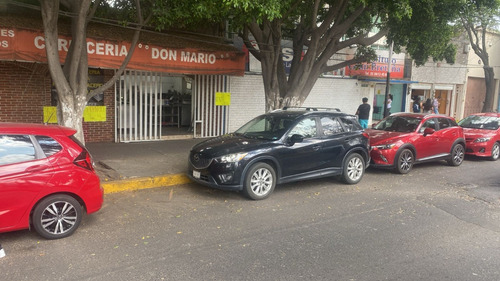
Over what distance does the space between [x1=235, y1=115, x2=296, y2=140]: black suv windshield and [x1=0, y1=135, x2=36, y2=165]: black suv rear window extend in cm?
394

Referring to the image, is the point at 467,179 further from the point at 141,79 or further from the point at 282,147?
the point at 141,79

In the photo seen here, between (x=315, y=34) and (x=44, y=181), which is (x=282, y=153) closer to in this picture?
(x=44, y=181)

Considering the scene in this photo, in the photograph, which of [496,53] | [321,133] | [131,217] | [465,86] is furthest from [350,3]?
[496,53]

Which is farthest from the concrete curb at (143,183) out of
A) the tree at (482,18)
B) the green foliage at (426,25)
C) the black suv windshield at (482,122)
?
the black suv windshield at (482,122)

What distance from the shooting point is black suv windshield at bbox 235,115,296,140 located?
7.46 meters

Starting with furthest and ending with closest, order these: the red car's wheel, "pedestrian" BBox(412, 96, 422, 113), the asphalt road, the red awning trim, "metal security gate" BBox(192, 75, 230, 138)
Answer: "pedestrian" BBox(412, 96, 422, 113) < "metal security gate" BBox(192, 75, 230, 138) < the red car's wheel < the red awning trim < the asphalt road

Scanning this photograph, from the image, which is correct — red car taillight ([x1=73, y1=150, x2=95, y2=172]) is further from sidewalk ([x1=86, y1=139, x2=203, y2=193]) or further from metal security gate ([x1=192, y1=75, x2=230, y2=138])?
metal security gate ([x1=192, y1=75, x2=230, y2=138])

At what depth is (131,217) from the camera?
232 inches

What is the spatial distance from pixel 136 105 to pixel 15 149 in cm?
754

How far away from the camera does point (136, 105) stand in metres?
12.1

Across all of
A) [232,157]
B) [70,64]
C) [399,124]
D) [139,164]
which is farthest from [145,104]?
[399,124]

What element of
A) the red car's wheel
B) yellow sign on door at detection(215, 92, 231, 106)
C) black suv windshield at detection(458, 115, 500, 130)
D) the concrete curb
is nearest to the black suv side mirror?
the concrete curb

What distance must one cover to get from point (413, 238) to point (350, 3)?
782 cm

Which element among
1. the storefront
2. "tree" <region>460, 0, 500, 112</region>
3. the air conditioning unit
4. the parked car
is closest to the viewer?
the storefront
